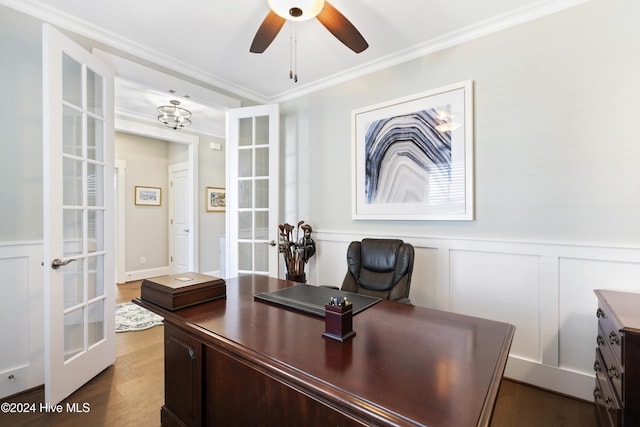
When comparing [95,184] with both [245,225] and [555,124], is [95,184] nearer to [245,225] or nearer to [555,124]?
[245,225]

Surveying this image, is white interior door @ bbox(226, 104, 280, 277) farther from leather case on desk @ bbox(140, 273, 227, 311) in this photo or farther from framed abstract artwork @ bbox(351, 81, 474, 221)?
leather case on desk @ bbox(140, 273, 227, 311)

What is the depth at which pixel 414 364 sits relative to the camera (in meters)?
0.90

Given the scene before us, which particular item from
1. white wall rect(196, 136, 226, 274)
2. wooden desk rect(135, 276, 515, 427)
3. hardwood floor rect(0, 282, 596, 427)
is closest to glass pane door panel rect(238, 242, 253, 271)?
hardwood floor rect(0, 282, 596, 427)

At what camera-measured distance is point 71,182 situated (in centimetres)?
208

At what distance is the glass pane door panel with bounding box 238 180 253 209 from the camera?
339 cm

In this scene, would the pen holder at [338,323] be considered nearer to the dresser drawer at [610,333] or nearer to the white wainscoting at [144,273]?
the dresser drawer at [610,333]

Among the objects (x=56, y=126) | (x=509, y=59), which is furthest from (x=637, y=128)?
(x=56, y=126)

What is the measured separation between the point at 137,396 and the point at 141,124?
3.86m

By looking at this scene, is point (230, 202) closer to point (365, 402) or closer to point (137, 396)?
point (137, 396)

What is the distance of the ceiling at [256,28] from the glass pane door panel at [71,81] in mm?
420

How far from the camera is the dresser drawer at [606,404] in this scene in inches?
51.8

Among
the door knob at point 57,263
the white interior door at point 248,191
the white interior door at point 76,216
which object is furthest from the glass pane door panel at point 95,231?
the white interior door at point 248,191

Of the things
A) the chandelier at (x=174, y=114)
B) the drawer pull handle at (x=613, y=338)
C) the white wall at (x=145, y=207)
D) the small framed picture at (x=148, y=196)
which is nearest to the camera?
the drawer pull handle at (x=613, y=338)

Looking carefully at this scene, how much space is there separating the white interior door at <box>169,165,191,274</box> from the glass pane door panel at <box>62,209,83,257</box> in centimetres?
319
